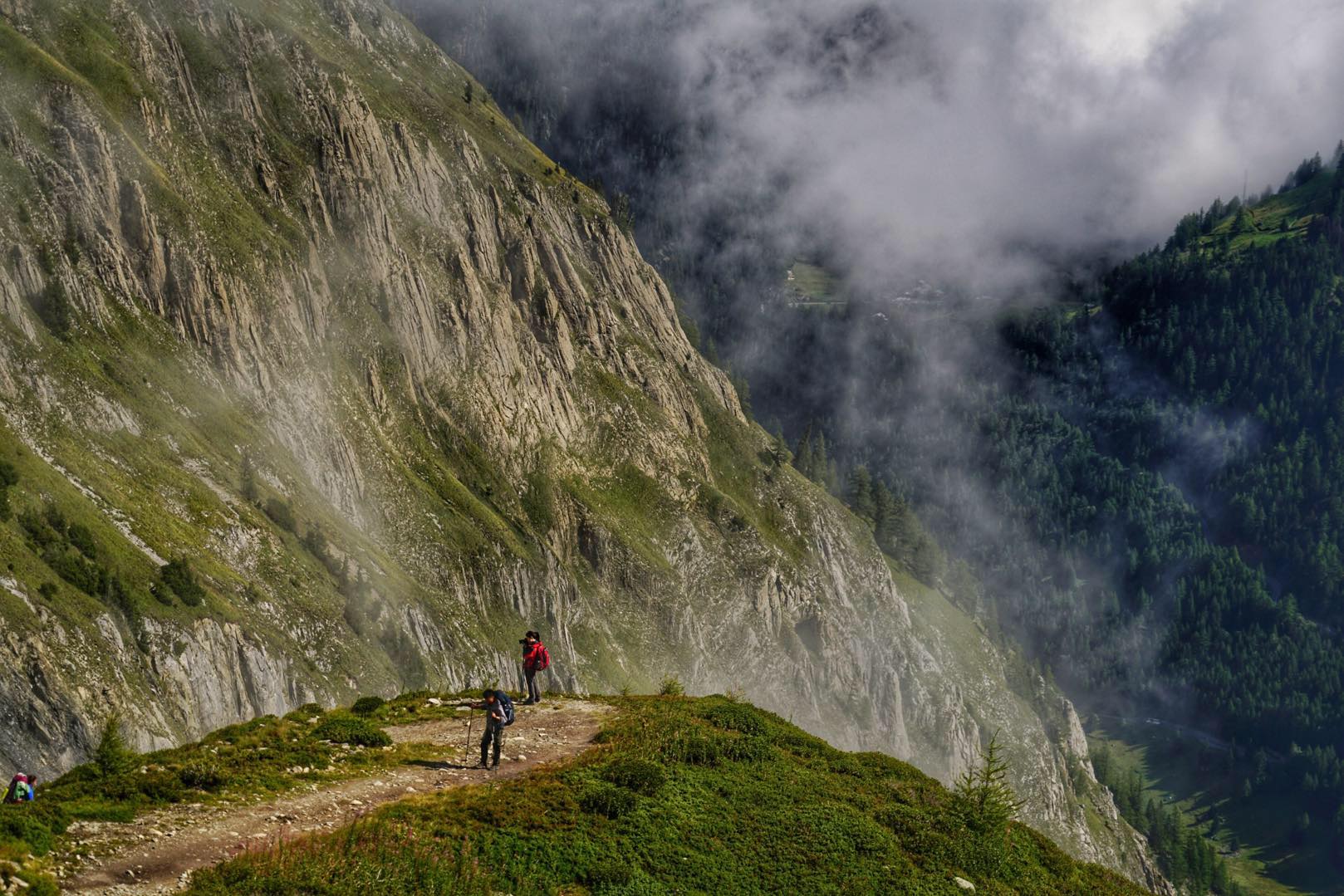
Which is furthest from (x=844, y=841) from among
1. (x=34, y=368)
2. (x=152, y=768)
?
(x=34, y=368)

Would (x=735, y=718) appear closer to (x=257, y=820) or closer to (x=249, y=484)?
(x=257, y=820)

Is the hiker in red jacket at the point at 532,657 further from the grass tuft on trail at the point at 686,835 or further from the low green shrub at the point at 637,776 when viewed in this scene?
the low green shrub at the point at 637,776

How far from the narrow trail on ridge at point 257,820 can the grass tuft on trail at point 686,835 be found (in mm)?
945

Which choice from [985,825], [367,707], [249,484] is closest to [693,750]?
[985,825]

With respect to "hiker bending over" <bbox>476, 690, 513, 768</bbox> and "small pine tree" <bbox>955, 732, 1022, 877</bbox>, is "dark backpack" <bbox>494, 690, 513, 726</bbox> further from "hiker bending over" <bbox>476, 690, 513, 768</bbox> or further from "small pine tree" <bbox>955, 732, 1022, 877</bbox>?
"small pine tree" <bbox>955, 732, 1022, 877</bbox>

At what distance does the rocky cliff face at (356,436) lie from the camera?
69.2 m

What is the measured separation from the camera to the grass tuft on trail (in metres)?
22.5

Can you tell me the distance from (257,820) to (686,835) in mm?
11016

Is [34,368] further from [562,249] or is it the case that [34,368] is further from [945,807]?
[562,249]

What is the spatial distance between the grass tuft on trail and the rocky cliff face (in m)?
37.7

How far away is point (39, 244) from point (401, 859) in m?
77.8

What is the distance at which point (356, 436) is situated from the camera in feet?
355

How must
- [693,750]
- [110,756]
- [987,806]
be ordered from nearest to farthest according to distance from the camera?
1. [110,756]
2. [693,750]
3. [987,806]

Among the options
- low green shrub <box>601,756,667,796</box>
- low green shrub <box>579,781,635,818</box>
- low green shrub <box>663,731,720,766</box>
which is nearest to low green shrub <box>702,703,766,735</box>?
low green shrub <box>663,731,720,766</box>
